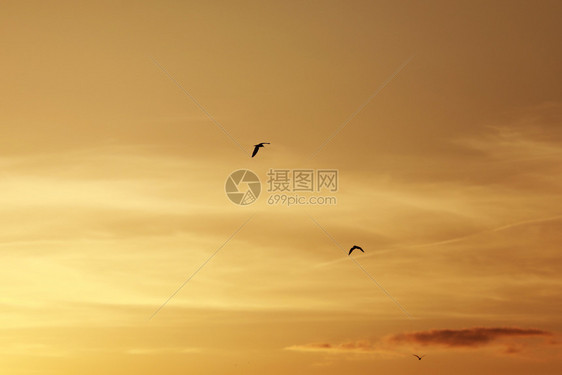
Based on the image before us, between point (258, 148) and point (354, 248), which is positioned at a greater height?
point (258, 148)

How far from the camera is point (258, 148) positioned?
122 ft

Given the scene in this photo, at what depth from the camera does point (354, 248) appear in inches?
1433

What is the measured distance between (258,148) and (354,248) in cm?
1037
